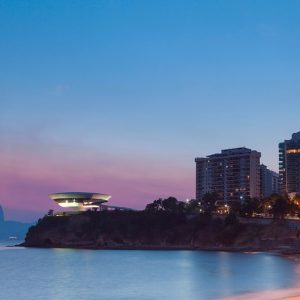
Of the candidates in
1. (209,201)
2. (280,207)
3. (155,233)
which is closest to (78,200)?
(155,233)

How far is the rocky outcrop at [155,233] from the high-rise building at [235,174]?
168 ft

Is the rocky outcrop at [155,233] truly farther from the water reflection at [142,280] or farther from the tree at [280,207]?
the water reflection at [142,280]

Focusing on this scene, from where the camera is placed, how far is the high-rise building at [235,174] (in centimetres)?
18250

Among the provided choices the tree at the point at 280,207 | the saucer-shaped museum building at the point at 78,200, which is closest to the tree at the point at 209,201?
the tree at the point at 280,207

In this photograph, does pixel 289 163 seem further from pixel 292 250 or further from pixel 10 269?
pixel 10 269

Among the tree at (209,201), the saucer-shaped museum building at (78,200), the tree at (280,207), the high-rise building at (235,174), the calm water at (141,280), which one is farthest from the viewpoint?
the high-rise building at (235,174)

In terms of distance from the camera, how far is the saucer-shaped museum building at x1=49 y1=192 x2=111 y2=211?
16012 cm

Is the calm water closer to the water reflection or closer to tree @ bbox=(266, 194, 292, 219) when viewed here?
the water reflection

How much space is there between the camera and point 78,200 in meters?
160

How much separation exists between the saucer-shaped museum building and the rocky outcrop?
1610 centimetres

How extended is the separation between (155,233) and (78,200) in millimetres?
→ 36677

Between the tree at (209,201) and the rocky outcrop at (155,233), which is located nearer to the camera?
the rocky outcrop at (155,233)

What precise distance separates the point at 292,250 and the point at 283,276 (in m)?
45.2

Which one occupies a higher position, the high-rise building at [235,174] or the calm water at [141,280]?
the high-rise building at [235,174]
